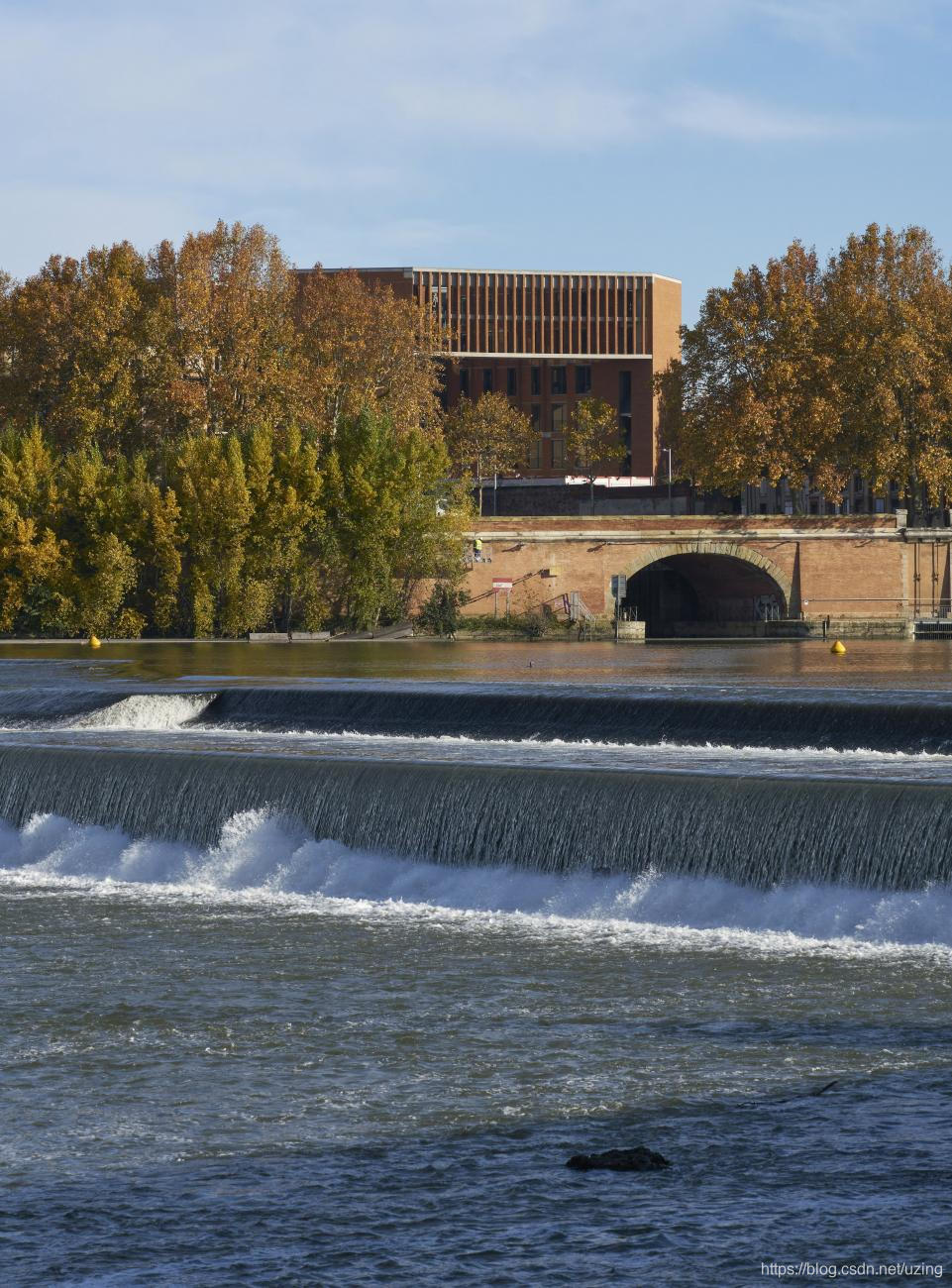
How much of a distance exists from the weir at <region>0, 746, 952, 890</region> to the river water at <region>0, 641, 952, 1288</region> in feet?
0.13

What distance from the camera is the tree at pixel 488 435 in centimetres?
11062

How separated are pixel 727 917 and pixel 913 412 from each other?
6267 centimetres

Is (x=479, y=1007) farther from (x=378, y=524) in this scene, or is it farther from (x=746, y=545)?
(x=746, y=545)

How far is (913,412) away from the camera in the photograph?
76.8m

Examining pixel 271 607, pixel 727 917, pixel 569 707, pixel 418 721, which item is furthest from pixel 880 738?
pixel 271 607

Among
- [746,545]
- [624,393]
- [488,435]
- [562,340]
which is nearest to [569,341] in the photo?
[562,340]

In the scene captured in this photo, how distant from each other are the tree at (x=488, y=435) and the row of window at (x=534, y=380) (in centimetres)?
1365

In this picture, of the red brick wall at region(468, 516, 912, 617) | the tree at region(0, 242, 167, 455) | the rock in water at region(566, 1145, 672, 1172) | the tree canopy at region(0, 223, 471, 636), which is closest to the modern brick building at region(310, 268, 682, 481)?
the red brick wall at region(468, 516, 912, 617)

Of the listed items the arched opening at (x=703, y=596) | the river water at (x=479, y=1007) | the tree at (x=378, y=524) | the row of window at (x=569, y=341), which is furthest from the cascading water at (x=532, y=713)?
the row of window at (x=569, y=341)

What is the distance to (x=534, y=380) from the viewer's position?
130875mm

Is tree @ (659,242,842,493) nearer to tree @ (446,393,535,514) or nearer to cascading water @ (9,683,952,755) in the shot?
tree @ (446,393,535,514)

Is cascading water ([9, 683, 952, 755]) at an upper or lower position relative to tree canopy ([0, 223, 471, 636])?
lower

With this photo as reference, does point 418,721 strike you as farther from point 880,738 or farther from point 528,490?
point 528,490

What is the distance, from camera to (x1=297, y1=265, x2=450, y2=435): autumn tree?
252 feet
